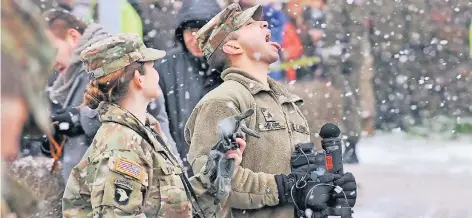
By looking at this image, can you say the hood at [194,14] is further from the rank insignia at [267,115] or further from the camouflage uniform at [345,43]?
the camouflage uniform at [345,43]

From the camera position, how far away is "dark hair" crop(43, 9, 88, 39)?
19.3ft

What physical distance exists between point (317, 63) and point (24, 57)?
10090 mm

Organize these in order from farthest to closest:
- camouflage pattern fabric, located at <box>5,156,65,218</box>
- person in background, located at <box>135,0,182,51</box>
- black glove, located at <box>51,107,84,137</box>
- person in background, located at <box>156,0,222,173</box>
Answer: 1. person in background, located at <box>135,0,182,51</box>
2. person in background, located at <box>156,0,222,173</box>
3. camouflage pattern fabric, located at <box>5,156,65,218</box>
4. black glove, located at <box>51,107,84,137</box>

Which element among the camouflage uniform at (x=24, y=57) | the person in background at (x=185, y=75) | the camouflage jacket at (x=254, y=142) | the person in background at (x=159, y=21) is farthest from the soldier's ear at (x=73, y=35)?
the camouflage uniform at (x=24, y=57)

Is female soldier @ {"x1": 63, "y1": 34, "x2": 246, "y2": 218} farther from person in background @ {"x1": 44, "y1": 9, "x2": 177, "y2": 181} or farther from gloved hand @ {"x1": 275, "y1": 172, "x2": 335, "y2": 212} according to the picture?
person in background @ {"x1": 44, "y1": 9, "x2": 177, "y2": 181}

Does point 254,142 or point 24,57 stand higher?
point 24,57

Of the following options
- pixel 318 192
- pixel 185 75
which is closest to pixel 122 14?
pixel 185 75

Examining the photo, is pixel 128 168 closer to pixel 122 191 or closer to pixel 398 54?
pixel 122 191

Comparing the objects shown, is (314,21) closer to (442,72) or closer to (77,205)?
(442,72)

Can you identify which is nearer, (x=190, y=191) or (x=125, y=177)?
(x=125, y=177)

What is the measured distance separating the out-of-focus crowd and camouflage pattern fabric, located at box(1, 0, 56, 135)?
118 inches

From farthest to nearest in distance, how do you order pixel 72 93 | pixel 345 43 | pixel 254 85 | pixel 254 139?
1. pixel 345 43
2. pixel 72 93
3. pixel 254 85
4. pixel 254 139

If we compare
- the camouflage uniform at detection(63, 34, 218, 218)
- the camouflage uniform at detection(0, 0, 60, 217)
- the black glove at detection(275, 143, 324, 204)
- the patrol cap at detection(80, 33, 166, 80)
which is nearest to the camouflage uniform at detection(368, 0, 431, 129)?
the black glove at detection(275, 143, 324, 204)

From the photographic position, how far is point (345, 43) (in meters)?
11.6
